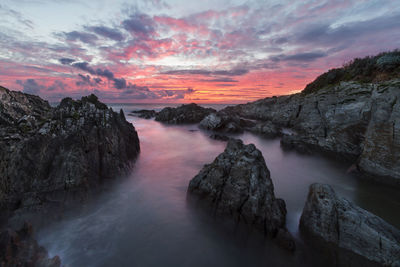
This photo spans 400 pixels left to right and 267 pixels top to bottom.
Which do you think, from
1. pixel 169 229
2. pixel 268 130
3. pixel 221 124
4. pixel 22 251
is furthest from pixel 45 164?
pixel 268 130

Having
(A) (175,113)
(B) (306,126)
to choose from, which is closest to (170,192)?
(B) (306,126)

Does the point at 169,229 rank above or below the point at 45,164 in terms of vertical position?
below

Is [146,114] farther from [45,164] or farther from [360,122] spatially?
[360,122]

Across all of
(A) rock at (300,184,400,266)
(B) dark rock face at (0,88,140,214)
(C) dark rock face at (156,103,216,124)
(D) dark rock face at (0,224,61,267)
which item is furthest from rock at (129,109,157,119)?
(A) rock at (300,184,400,266)

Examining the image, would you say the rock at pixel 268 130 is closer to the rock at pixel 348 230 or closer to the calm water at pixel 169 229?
the calm water at pixel 169 229

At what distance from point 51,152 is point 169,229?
970 cm

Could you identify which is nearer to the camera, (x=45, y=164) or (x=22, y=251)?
(x=22, y=251)

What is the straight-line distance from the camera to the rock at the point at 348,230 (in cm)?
714

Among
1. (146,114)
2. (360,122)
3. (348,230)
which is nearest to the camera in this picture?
(348,230)

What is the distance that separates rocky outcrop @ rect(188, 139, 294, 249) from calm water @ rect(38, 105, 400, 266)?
29.6 inches

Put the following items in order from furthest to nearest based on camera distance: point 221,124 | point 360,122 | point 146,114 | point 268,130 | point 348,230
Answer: point 146,114 → point 221,124 → point 268,130 → point 360,122 → point 348,230

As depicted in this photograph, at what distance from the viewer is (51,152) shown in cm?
1184

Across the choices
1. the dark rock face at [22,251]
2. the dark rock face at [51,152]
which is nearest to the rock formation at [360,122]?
the dark rock face at [51,152]

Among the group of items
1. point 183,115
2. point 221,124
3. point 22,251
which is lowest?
point 221,124
